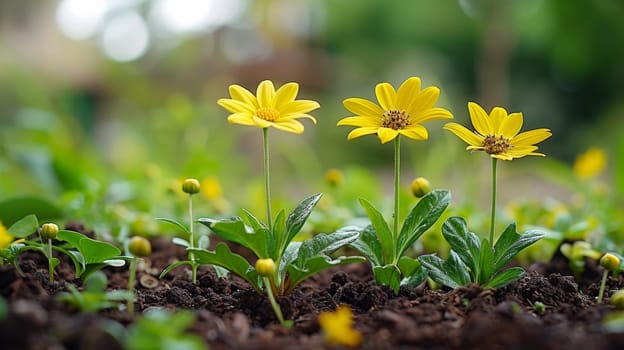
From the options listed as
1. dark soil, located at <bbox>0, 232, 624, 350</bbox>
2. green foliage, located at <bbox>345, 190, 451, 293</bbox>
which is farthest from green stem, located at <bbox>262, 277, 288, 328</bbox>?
green foliage, located at <bbox>345, 190, 451, 293</bbox>

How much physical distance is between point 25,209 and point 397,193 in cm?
70

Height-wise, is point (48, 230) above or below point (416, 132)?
below

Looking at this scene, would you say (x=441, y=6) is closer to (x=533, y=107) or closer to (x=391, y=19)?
(x=391, y=19)

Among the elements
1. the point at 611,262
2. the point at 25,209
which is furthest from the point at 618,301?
the point at 25,209

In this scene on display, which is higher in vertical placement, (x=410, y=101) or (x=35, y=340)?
(x=410, y=101)

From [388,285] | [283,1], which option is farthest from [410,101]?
[283,1]

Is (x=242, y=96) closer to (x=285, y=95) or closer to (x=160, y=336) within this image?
(x=285, y=95)

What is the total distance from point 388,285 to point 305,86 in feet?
17.7

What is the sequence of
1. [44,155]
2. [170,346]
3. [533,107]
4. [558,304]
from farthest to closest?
1. [533,107]
2. [44,155]
3. [558,304]
4. [170,346]

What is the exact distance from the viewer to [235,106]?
753 mm

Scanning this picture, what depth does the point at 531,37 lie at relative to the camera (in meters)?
5.48

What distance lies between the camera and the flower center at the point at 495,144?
0.77m

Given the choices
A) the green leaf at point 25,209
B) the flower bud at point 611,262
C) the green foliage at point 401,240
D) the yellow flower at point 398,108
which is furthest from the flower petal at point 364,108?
the green leaf at point 25,209

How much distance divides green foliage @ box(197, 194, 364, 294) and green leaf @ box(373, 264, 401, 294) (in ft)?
0.17
